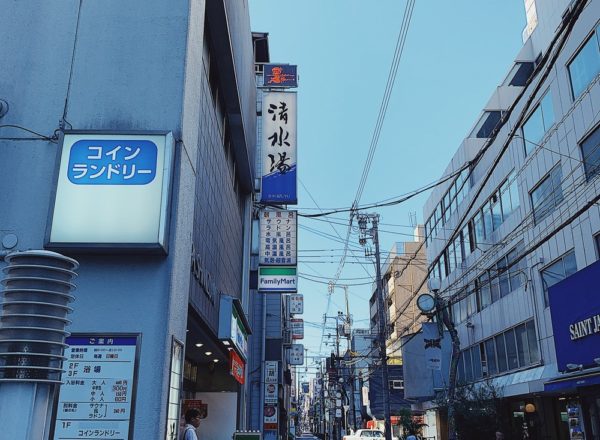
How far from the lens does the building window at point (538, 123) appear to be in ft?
67.4

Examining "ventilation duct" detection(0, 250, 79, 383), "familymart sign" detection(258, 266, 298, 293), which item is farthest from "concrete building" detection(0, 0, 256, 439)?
"familymart sign" detection(258, 266, 298, 293)

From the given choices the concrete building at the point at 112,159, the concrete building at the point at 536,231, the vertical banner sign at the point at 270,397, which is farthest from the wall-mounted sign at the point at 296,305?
the concrete building at the point at 112,159

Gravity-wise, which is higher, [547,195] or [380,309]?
[547,195]

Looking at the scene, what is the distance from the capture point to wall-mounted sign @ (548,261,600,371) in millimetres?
13531

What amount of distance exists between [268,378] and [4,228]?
2570cm

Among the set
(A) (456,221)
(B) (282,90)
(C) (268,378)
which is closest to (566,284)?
(B) (282,90)

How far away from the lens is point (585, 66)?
17391 mm

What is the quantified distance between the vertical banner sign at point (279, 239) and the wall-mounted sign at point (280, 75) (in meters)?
4.45

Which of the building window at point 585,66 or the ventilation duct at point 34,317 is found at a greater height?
the building window at point 585,66

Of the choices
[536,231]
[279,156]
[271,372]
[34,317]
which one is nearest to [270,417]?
[271,372]

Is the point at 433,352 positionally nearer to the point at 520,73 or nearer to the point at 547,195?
the point at 547,195

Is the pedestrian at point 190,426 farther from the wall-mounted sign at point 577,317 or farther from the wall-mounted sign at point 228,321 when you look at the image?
the wall-mounted sign at point 577,317

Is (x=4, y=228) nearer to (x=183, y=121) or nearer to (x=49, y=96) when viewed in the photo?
(x=49, y=96)

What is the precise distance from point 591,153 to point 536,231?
513 centimetres
